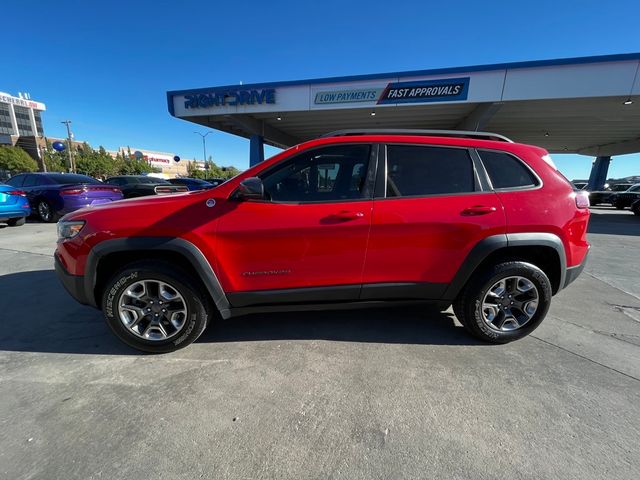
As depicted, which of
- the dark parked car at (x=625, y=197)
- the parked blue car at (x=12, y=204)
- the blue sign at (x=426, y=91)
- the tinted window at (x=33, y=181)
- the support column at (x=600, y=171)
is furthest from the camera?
the support column at (x=600, y=171)

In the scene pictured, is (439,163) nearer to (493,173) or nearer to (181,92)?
(493,173)

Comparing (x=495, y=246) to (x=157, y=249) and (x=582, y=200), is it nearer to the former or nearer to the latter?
(x=582, y=200)

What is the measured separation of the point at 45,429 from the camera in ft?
6.08

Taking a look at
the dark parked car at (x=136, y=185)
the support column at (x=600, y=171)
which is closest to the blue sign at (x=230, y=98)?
the dark parked car at (x=136, y=185)

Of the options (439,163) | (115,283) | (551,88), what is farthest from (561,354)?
(551,88)

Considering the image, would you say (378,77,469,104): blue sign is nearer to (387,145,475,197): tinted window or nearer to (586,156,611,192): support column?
(387,145,475,197): tinted window

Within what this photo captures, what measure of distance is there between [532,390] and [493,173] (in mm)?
1750

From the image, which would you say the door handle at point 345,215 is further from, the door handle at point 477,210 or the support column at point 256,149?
the support column at point 256,149

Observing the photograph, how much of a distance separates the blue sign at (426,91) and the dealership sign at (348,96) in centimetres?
37

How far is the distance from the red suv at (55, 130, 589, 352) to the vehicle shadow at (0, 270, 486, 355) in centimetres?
36

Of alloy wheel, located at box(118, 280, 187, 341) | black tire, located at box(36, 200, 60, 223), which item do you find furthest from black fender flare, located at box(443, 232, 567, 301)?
black tire, located at box(36, 200, 60, 223)

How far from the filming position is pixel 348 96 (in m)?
12.6

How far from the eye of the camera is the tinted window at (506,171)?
2.67 meters

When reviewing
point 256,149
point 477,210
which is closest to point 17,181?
point 256,149
